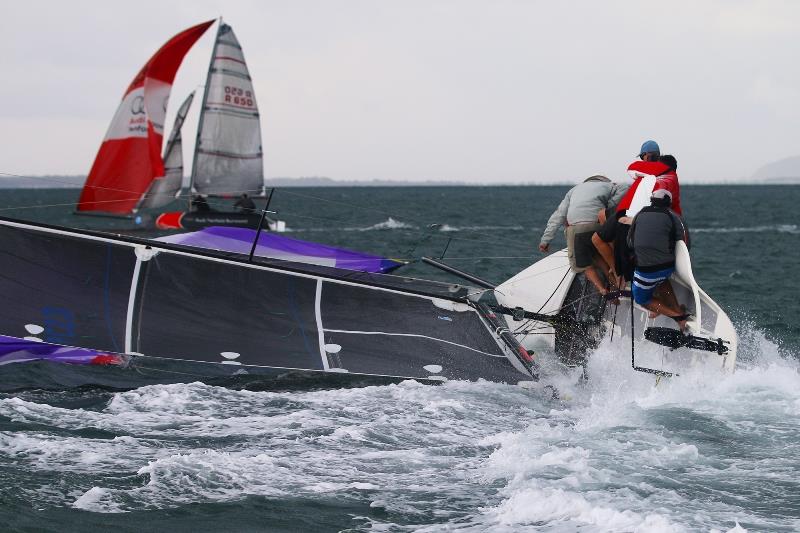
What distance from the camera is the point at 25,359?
307 inches

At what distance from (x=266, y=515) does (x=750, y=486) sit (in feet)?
8.19

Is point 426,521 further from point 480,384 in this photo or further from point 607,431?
point 480,384

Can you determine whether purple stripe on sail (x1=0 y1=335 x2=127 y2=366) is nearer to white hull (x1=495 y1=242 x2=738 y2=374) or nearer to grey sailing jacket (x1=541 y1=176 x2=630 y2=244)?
white hull (x1=495 y1=242 x2=738 y2=374)

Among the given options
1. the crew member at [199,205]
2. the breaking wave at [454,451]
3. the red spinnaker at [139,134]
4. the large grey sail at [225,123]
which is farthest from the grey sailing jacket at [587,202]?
the large grey sail at [225,123]

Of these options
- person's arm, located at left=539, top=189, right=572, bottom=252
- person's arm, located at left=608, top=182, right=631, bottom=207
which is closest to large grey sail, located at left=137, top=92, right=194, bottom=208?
person's arm, located at left=539, top=189, right=572, bottom=252

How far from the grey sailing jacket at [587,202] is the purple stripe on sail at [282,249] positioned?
5.18 ft

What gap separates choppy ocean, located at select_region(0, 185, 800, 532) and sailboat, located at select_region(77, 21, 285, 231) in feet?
47.8

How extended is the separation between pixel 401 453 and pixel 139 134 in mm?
17912

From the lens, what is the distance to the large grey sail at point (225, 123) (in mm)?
25312

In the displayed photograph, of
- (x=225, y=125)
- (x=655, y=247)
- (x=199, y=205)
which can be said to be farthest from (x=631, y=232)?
(x=225, y=125)

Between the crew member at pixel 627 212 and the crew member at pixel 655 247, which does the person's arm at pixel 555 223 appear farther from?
the crew member at pixel 655 247

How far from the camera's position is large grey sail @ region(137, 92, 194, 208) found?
972 inches

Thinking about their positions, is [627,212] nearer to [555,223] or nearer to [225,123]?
[555,223]

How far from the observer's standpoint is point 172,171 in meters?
26.5
